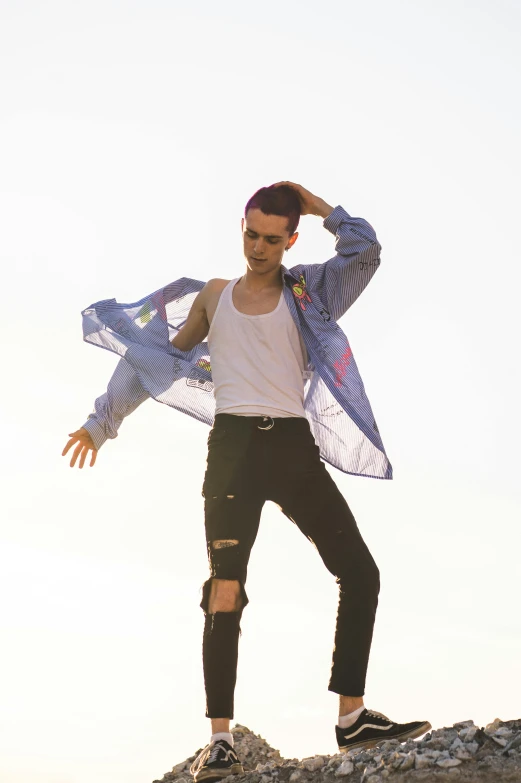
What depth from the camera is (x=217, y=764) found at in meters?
6.34

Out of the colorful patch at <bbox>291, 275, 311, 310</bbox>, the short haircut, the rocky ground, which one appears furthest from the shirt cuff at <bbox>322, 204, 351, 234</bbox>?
the rocky ground

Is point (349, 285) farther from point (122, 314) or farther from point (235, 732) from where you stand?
point (235, 732)

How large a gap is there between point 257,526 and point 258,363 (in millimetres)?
954

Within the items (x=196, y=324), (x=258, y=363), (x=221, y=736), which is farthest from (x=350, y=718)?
(x=196, y=324)

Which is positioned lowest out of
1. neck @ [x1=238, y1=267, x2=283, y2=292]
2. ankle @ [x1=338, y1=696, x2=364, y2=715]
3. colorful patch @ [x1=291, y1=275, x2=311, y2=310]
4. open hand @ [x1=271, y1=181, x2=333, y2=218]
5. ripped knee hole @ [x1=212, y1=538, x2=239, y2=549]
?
ankle @ [x1=338, y1=696, x2=364, y2=715]

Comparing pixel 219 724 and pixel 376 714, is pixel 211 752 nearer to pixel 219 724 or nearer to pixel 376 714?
pixel 219 724

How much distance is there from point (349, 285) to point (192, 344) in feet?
3.65

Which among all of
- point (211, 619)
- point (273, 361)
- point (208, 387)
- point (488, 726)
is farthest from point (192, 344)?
point (488, 726)

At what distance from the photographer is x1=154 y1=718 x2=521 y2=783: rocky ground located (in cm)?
581

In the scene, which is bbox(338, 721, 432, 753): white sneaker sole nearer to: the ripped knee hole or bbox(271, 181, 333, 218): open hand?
the ripped knee hole

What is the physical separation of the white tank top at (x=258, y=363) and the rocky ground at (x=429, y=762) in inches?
77.6

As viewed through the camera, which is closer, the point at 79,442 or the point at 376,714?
the point at 376,714

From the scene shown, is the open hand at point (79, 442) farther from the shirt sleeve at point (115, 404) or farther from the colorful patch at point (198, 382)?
the colorful patch at point (198, 382)

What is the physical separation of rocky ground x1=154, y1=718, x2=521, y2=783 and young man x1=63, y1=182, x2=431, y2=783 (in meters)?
0.23
